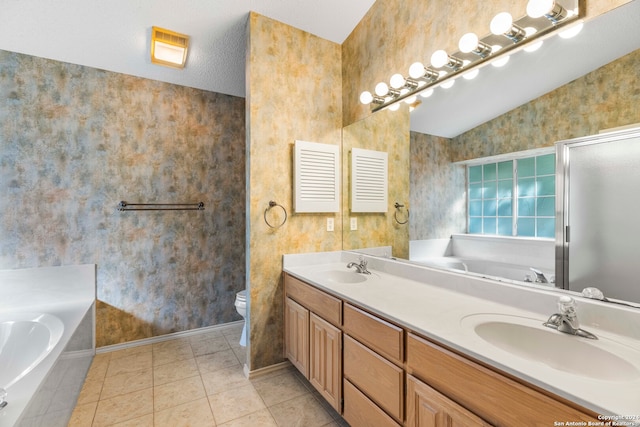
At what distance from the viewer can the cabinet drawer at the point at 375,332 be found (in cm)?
122

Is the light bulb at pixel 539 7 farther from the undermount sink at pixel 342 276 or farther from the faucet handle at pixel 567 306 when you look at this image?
the undermount sink at pixel 342 276

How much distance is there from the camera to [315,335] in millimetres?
1849

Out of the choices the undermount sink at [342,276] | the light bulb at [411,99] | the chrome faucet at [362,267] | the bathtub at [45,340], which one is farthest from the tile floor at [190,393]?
the light bulb at [411,99]

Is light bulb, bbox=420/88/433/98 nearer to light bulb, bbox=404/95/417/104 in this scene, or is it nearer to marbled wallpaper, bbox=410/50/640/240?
light bulb, bbox=404/95/417/104

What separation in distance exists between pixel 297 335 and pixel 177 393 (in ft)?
3.02

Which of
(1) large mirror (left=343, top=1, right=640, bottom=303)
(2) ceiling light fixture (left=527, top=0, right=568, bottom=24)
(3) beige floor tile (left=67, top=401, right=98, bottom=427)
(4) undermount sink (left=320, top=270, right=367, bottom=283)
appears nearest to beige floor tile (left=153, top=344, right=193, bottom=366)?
(3) beige floor tile (left=67, top=401, right=98, bottom=427)

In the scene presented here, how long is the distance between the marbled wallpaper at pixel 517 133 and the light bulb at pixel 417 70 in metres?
0.36

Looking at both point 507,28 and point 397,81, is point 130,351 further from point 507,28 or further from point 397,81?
point 507,28

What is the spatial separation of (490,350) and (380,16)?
7.61ft

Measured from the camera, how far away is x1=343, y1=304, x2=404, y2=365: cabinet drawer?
1223 millimetres

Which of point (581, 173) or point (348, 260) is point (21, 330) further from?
point (581, 173)

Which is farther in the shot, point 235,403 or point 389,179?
point 389,179

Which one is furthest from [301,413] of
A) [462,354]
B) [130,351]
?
[130,351]

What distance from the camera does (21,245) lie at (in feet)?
7.55
